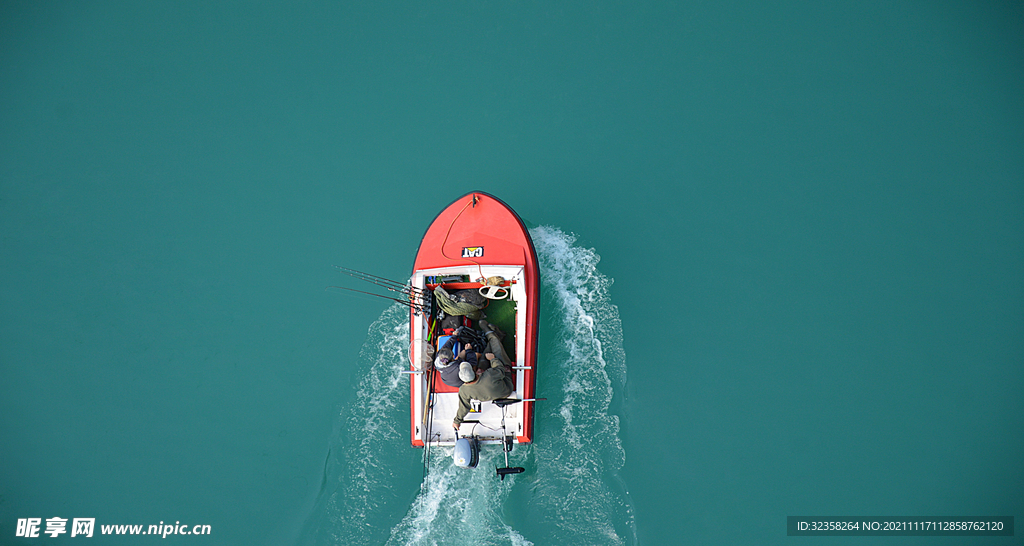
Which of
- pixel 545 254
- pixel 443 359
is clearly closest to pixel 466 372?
pixel 443 359

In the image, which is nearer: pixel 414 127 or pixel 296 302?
pixel 296 302

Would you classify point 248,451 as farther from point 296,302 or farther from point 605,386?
point 605,386

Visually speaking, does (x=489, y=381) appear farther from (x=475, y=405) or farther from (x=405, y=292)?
(x=405, y=292)

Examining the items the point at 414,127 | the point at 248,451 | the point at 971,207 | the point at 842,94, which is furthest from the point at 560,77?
the point at 248,451

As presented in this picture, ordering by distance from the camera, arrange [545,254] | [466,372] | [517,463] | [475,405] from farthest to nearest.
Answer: [545,254] → [517,463] → [475,405] → [466,372]

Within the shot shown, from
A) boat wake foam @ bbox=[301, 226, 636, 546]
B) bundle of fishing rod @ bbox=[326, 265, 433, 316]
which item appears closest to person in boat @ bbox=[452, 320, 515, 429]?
boat wake foam @ bbox=[301, 226, 636, 546]

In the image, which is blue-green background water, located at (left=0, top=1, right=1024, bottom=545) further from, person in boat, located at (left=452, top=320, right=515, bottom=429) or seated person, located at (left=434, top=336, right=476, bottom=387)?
seated person, located at (left=434, top=336, right=476, bottom=387)
